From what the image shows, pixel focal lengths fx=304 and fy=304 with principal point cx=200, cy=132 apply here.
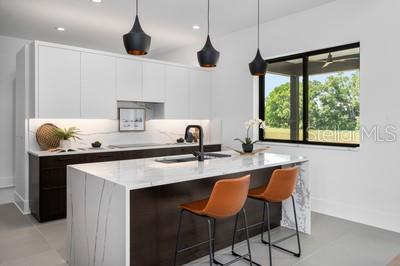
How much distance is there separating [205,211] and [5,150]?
5185 millimetres

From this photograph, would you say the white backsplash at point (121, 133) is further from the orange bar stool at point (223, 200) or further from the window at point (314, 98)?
the orange bar stool at point (223, 200)

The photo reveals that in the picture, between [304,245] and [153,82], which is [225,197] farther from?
[153,82]

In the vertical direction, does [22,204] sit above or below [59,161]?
below

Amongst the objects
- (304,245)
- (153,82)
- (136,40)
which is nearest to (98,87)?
(153,82)

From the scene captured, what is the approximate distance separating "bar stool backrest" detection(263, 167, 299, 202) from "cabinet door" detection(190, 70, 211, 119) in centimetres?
338

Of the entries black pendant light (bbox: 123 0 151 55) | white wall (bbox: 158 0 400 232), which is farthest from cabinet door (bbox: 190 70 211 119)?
black pendant light (bbox: 123 0 151 55)

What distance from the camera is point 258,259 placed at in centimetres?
295

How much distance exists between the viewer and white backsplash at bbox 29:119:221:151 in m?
4.74

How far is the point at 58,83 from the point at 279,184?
3.38m

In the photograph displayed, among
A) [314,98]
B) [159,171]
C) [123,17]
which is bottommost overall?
[159,171]

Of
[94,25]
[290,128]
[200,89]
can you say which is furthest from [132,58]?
[290,128]

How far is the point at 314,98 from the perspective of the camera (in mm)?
4707

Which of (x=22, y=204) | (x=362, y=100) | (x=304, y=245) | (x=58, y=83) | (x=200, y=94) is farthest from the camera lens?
(x=200, y=94)

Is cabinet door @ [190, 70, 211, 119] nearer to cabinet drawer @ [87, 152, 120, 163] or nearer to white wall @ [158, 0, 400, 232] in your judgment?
white wall @ [158, 0, 400, 232]
